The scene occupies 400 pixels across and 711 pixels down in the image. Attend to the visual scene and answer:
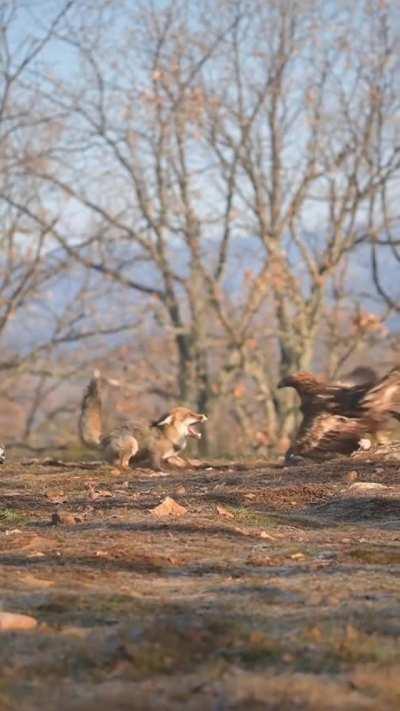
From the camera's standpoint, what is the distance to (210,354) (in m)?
38.3

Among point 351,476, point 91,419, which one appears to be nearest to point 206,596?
point 351,476

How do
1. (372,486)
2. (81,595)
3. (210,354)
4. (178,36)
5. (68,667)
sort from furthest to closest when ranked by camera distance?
(210,354) < (178,36) < (372,486) < (81,595) < (68,667)

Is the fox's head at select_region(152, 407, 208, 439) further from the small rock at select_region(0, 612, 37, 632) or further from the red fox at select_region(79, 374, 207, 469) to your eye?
the small rock at select_region(0, 612, 37, 632)

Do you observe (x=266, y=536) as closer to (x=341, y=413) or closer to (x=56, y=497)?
(x=56, y=497)

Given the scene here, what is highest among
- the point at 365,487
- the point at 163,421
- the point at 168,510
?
the point at 163,421

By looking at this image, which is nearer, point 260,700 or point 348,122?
point 260,700

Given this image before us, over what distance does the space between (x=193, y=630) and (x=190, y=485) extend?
19.3 feet

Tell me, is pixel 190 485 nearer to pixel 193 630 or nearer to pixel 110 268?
pixel 193 630

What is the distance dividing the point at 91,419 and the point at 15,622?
9.05m

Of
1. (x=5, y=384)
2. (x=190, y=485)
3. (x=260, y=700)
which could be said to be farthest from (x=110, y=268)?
(x=260, y=700)

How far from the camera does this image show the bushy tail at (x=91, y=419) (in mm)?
14375

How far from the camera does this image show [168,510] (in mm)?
8883

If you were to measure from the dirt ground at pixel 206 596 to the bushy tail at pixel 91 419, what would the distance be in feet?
11.5

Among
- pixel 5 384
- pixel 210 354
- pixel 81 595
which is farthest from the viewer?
pixel 210 354
